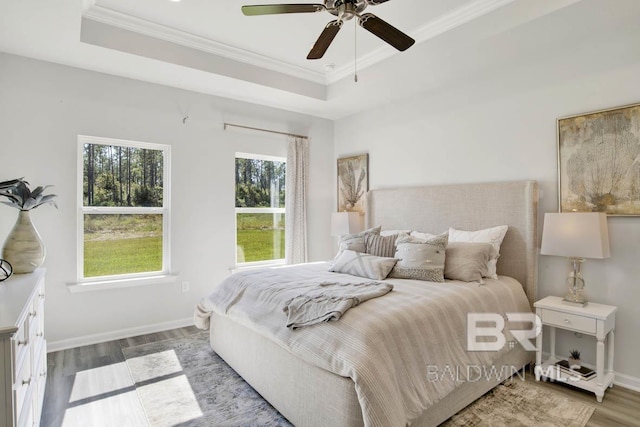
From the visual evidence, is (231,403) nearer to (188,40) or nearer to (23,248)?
(23,248)

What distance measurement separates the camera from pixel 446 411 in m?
2.12

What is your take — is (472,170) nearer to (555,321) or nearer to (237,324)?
(555,321)

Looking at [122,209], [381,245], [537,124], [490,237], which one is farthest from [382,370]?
[122,209]

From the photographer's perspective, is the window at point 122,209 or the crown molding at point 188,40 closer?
the crown molding at point 188,40

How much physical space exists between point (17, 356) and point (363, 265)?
2.30 metres

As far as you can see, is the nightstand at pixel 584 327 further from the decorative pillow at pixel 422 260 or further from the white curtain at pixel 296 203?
the white curtain at pixel 296 203

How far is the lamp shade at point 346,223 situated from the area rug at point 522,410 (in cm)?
242

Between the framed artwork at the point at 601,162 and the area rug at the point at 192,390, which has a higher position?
the framed artwork at the point at 601,162

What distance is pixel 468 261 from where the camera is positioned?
2871 millimetres

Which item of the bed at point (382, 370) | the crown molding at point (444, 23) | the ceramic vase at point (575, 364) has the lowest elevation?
the ceramic vase at point (575, 364)

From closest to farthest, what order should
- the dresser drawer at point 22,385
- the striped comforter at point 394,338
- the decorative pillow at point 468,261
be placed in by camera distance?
1. the dresser drawer at point 22,385
2. the striped comforter at point 394,338
3. the decorative pillow at point 468,261

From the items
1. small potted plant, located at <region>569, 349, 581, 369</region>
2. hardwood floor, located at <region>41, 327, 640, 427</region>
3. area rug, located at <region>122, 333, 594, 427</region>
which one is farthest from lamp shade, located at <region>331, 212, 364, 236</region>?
small potted plant, located at <region>569, 349, 581, 369</region>

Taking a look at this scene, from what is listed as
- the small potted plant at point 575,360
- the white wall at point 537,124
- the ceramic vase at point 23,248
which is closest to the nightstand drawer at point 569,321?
the small potted plant at point 575,360

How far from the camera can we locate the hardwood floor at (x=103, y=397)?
2188mm
